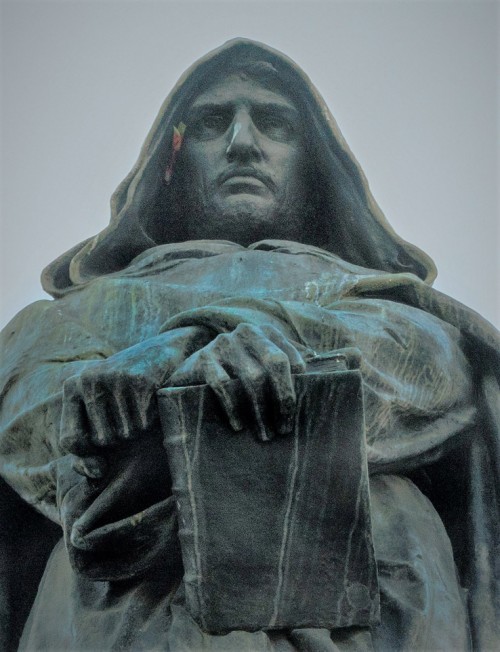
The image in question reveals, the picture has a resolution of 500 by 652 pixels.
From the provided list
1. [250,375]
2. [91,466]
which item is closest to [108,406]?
[91,466]

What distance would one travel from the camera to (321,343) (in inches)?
192

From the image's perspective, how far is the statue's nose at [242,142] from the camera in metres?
6.56

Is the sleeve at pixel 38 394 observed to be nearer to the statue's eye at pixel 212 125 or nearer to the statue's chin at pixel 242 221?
the statue's chin at pixel 242 221

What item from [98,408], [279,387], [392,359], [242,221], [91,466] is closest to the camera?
[279,387]

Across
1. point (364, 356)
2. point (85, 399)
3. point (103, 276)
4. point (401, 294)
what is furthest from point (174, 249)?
point (85, 399)

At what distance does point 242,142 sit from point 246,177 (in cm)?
17

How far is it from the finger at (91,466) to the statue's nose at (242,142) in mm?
2490

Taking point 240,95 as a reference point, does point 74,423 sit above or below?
below

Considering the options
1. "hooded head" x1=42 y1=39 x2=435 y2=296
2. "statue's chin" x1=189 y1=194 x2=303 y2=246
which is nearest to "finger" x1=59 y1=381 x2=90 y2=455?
"hooded head" x1=42 y1=39 x2=435 y2=296

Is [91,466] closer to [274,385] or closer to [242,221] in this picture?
[274,385]

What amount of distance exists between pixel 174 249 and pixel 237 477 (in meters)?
1.98

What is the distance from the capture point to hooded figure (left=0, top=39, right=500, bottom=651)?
4461mm

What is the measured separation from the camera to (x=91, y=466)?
14.5 ft

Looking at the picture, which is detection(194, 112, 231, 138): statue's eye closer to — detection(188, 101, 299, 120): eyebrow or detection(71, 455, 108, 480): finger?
Answer: detection(188, 101, 299, 120): eyebrow
